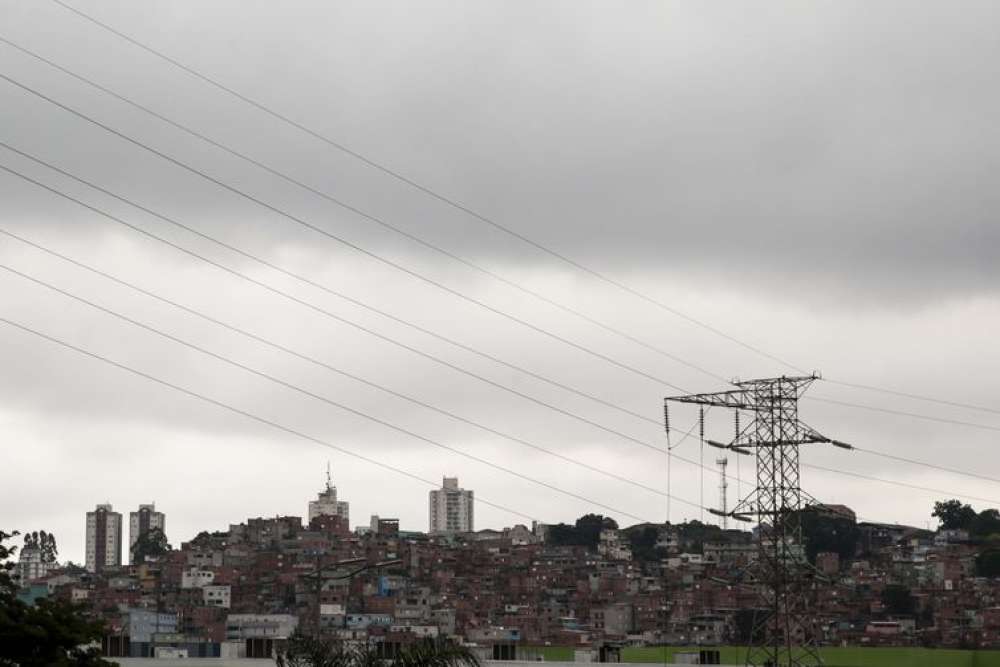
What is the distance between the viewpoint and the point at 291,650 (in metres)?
40.6

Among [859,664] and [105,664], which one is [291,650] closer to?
[105,664]

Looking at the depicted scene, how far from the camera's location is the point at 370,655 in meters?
40.2

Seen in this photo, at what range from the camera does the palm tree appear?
38.1m

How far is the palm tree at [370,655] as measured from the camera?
38.1 metres

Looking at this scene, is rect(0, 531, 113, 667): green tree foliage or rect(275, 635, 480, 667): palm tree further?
rect(0, 531, 113, 667): green tree foliage

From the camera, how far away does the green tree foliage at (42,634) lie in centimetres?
4741

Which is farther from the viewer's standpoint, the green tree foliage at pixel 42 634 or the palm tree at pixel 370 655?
the green tree foliage at pixel 42 634

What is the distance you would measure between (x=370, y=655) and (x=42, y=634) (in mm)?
10874

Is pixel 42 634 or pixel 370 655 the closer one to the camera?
pixel 370 655

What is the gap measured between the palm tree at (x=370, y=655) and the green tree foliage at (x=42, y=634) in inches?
343

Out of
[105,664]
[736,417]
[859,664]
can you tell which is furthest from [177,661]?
[859,664]

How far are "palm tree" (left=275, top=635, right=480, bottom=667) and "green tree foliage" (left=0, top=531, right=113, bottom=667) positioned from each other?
8708mm

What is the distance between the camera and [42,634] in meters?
47.2

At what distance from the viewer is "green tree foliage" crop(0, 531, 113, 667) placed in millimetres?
47406
